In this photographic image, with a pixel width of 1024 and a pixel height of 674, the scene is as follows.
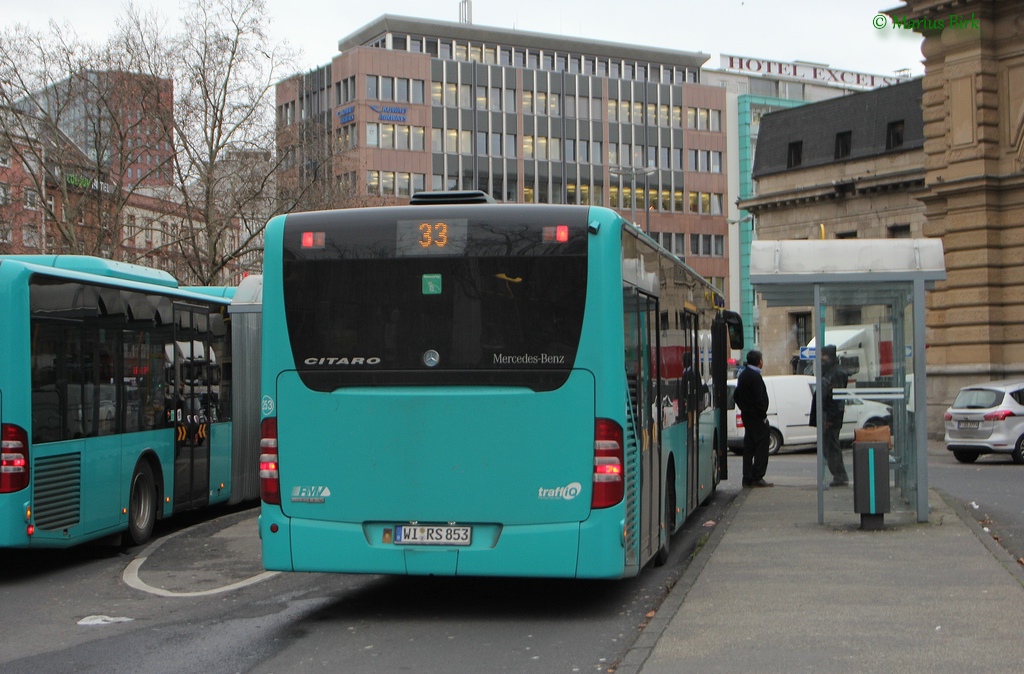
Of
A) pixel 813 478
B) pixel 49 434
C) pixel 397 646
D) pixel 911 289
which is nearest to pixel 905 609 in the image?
pixel 397 646

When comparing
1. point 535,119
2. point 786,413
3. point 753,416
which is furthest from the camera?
point 535,119

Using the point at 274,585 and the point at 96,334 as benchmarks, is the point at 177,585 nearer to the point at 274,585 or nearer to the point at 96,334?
the point at 274,585

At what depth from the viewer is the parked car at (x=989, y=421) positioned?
27906 millimetres

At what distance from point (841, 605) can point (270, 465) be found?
4.09 m

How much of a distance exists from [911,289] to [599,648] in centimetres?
713

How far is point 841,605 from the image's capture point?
9.29m

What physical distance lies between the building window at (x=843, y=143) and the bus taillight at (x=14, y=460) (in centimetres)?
4924

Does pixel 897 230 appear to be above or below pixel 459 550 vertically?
above

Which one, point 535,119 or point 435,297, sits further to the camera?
point 535,119

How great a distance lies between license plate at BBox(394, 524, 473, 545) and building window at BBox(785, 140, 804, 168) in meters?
52.0

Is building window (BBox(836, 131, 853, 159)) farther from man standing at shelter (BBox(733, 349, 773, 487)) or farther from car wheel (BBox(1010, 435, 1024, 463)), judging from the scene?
man standing at shelter (BBox(733, 349, 773, 487))

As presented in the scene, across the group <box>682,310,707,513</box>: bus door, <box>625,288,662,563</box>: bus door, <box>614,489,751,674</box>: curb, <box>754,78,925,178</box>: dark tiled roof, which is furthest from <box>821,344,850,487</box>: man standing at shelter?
<box>754,78,925,178</box>: dark tiled roof

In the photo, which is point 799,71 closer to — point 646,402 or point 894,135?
point 894,135

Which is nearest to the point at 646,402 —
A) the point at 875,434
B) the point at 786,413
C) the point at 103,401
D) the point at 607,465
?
the point at 607,465
